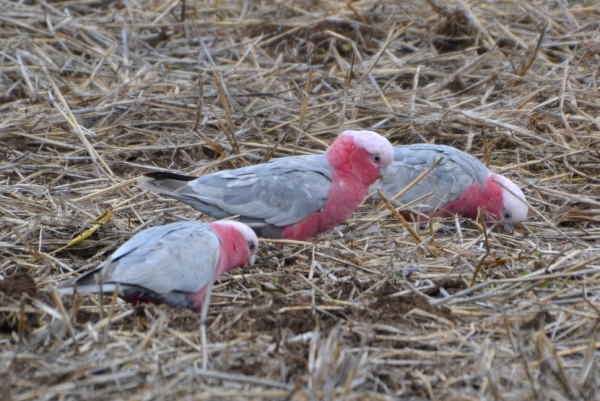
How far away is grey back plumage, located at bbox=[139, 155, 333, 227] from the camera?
4555 mm

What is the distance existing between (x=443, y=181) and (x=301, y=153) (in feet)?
3.35

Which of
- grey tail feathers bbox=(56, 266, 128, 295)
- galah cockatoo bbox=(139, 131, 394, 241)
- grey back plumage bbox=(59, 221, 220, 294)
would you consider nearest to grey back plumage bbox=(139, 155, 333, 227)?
galah cockatoo bbox=(139, 131, 394, 241)

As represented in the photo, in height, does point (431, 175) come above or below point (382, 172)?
below

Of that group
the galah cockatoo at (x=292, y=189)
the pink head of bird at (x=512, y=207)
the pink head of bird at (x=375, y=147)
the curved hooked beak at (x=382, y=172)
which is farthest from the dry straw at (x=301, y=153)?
the pink head of bird at (x=375, y=147)

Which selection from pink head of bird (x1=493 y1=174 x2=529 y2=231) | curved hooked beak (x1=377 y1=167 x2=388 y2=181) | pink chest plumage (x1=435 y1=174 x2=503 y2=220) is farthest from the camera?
pink chest plumage (x1=435 y1=174 x2=503 y2=220)

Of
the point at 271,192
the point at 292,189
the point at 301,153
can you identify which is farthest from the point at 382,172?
the point at 301,153

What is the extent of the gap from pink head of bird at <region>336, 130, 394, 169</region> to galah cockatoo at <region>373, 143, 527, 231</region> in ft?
1.70

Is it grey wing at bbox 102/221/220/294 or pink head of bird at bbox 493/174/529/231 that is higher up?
grey wing at bbox 102/221/220/294

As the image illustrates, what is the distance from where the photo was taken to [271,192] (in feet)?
15.0

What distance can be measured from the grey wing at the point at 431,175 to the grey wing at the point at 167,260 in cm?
182

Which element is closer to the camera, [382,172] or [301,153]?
[382,172]

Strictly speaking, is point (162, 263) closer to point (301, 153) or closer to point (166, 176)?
point (166, 176)

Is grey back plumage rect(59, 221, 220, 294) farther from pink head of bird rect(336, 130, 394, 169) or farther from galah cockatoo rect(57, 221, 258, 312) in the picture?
pink head of bird rect(336, 130, 394, 169)

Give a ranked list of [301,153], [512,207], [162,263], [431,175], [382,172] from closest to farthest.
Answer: [162,263]
[382,172]
[512,207]
[431,175]
[301,153]
